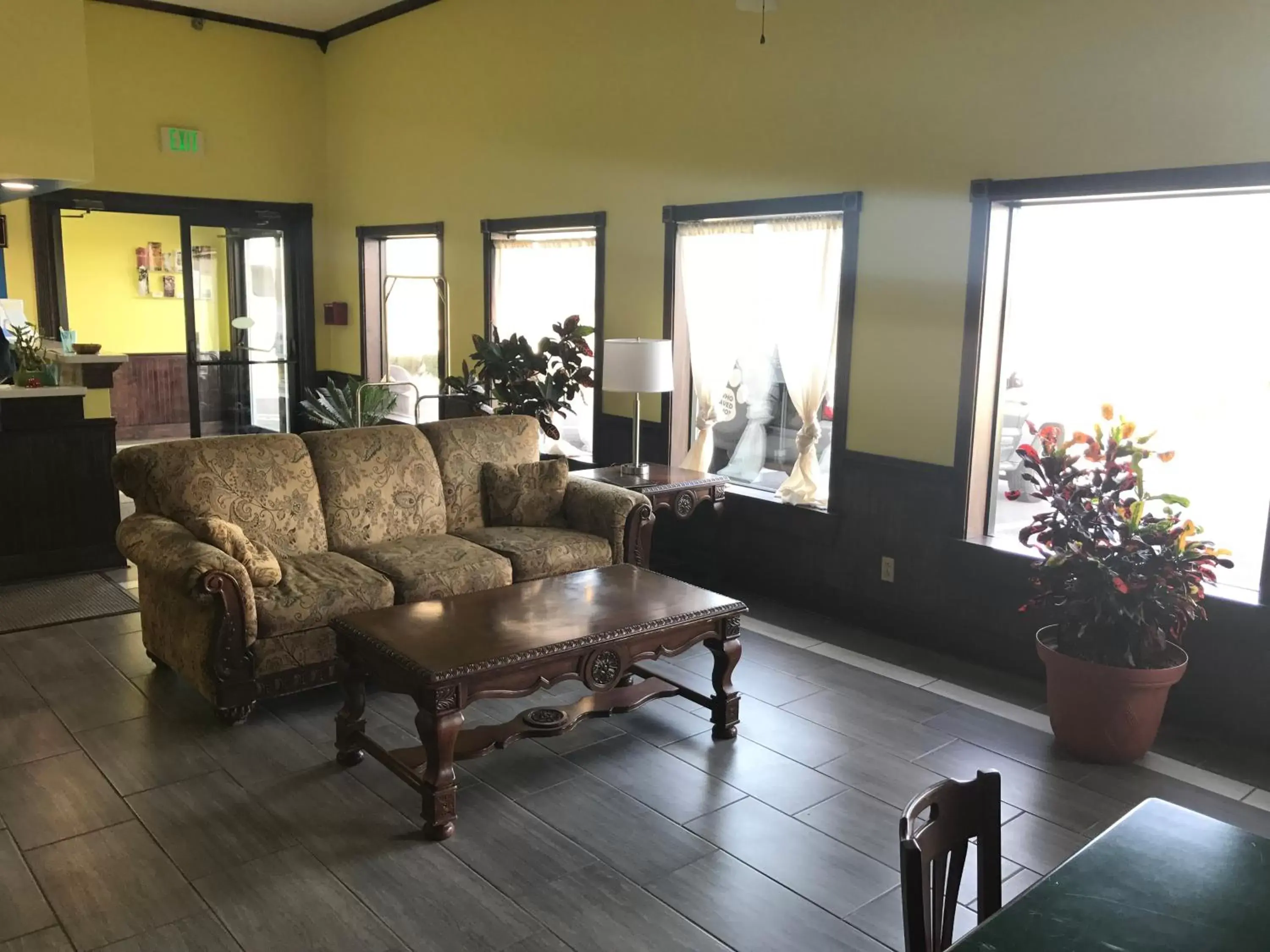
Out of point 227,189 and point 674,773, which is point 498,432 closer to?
point 674,773

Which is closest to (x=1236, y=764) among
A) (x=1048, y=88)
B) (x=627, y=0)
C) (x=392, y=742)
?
(x=1048, y=88)

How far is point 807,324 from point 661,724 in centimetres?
220

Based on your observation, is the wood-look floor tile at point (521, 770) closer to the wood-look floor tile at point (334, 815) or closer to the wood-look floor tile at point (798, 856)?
the wood-look floor tile at point (334, 815)

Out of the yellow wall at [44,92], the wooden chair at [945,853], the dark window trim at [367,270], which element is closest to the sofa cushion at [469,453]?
the yellow wall at [44,92]

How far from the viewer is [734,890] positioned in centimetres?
270

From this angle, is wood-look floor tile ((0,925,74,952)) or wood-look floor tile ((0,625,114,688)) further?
wood-look floor tile ((0,625,114,688))

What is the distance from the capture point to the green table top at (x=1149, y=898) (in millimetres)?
1289

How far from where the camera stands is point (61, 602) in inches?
198

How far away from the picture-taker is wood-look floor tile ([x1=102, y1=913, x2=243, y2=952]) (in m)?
2.43

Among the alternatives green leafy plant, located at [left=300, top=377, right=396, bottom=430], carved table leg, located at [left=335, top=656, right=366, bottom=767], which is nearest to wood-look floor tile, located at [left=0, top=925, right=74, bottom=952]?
carved table leg, located at [left=335, top=656, right=366, bottom=767]

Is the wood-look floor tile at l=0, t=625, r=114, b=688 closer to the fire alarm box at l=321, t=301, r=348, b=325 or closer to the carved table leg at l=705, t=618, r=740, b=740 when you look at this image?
the carved table leg at l=705, t=618, r=740, b=740

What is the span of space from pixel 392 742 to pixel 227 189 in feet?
19.0

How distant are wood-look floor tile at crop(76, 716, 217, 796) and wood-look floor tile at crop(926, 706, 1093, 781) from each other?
257cm

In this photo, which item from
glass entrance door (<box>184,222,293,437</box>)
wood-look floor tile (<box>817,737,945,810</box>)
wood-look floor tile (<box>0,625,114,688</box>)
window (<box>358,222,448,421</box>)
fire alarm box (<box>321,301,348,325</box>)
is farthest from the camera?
fire alarm box (<box>321,301,348,325</box>)
